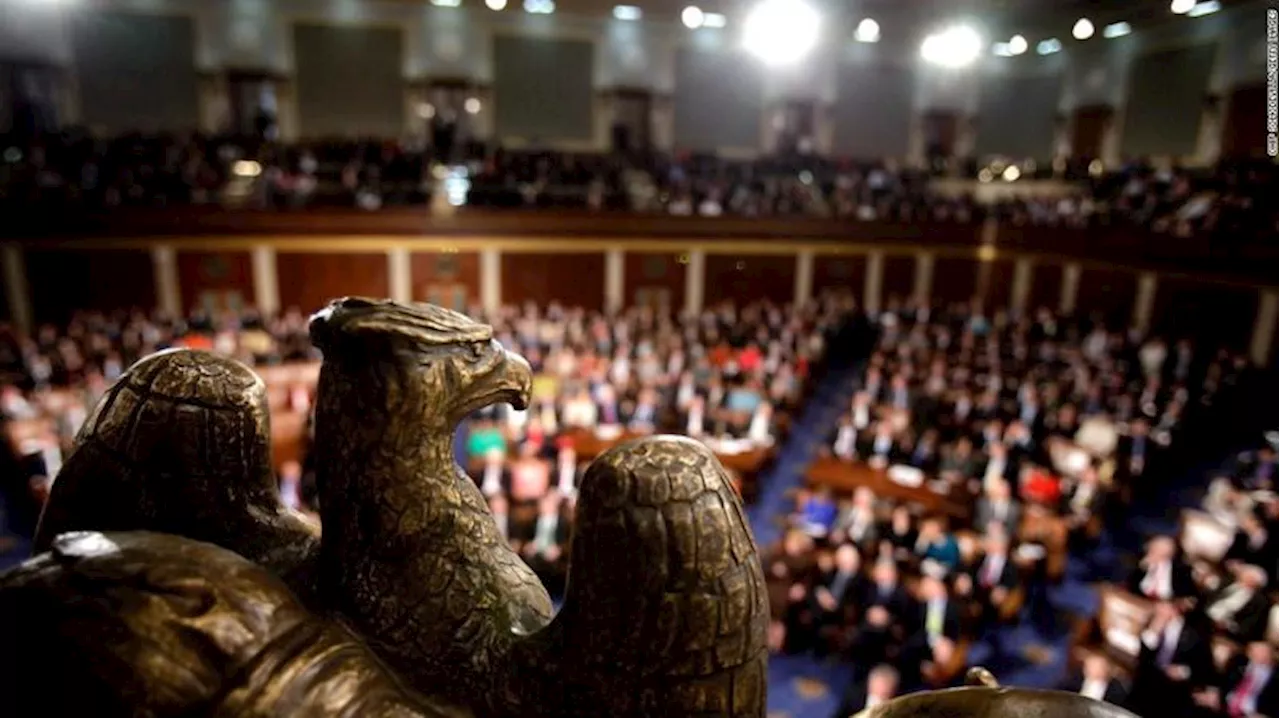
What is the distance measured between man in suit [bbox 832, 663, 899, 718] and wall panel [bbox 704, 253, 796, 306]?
54.3 feet

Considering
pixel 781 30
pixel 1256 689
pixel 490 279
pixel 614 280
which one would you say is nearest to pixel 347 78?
pixel 490 279

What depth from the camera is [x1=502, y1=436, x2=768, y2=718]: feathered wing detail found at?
1361mm

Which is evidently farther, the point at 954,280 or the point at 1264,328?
the point at 954,280

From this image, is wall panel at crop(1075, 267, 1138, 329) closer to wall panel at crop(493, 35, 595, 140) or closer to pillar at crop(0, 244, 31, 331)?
wall panel at crop(493, 35, 595, 140)

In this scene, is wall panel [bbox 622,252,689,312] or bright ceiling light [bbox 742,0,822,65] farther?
wall panel [bbox 622,252,689,312]

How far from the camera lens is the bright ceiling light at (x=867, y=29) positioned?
2130 cm

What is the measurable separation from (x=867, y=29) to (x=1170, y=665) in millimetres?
19759

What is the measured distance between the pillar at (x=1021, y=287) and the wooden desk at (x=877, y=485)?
1297 centimetres

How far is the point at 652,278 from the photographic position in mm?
21859

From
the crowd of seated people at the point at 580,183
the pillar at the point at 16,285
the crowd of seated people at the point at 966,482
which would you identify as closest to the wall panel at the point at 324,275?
the crowd of seated people at the point at 580,183

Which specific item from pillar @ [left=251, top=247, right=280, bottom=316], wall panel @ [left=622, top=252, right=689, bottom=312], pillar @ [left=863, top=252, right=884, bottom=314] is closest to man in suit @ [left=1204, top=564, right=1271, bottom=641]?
wall panel @ [left=622, top=252, right=689, bottom=312]

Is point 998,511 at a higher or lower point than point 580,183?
lower

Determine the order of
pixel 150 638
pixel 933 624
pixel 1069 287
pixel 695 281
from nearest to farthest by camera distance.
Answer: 1. pixel 150 638
2. pixel 933 624
3. pixel 1069 287
4. pixel 695 281

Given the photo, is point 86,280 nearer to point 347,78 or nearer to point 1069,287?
point 347,78
